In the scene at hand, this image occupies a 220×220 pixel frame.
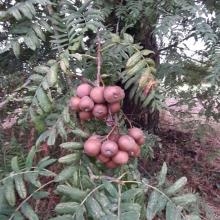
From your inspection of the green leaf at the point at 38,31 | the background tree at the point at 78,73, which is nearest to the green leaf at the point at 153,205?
the background tree at the point at 78,73

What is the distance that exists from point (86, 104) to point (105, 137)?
90 millimetres

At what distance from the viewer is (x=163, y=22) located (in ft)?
4.92

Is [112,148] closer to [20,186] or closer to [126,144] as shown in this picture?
[126,144]

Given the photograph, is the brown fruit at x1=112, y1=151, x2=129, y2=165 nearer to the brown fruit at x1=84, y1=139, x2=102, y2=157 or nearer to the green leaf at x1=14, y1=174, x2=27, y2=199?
the brown fruit at x1=84, y1=139, x2=102, y2=157

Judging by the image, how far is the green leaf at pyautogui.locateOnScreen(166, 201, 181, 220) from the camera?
1.06m

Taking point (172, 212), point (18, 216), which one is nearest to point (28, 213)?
point (18, 216)

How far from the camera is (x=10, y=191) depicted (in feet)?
3.83

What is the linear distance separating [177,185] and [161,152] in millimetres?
1998

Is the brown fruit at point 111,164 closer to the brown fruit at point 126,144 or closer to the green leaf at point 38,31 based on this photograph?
the brown fruit at point 126,144

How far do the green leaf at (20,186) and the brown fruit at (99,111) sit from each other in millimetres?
268

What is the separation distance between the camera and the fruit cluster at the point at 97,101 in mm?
1066

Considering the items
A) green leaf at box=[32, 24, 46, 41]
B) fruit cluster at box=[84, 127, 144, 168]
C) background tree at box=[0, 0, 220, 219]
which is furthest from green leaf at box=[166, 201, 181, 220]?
green leaf at box=[32, 24, 46, 41]

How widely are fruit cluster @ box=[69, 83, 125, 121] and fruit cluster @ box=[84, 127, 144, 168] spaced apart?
0.06 m

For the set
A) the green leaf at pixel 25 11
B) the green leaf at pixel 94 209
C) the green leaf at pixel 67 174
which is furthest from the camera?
the green leaf at pixel 25 11
